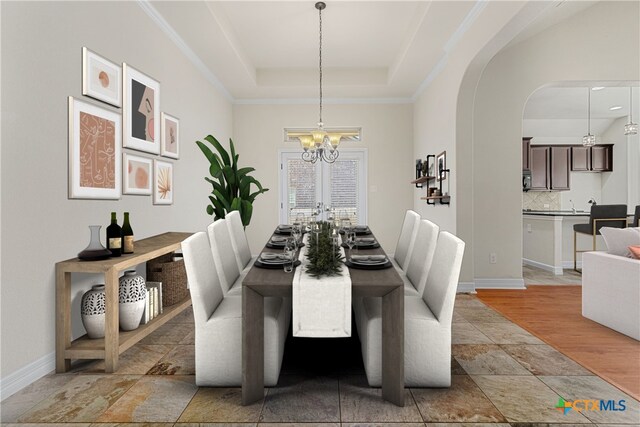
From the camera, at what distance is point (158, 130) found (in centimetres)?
336

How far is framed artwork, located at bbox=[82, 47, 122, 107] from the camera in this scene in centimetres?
240

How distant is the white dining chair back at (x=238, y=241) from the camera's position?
3047mm

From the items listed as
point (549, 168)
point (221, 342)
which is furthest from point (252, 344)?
point (549, 168)

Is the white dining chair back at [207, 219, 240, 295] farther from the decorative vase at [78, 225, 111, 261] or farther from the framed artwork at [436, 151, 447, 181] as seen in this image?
the framed artwork at [436, 151, 447, 181]

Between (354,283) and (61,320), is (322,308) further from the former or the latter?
(61,320)

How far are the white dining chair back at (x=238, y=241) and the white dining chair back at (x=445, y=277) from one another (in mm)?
1700

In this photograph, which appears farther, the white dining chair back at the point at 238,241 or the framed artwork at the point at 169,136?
the framed artwork at the point at 169,136

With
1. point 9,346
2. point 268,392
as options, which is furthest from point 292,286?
point 9,346

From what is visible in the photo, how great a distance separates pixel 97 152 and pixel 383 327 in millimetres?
2365

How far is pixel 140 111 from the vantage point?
3.04 m

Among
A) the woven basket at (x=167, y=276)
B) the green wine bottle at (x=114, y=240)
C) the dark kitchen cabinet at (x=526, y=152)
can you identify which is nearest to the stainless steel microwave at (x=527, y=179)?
the dark kitchen cabinet at (x=526, y=152)

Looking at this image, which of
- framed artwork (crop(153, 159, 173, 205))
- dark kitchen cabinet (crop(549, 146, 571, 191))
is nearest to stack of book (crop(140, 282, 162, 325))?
framed artwork (crop(153, 159, 173, 205))

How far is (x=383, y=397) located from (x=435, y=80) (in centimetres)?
437

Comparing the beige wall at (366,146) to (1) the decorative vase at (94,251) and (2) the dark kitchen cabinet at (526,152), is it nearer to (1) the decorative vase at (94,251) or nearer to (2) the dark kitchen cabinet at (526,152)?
(2) the dark kitchen cabinet at (526,152)
